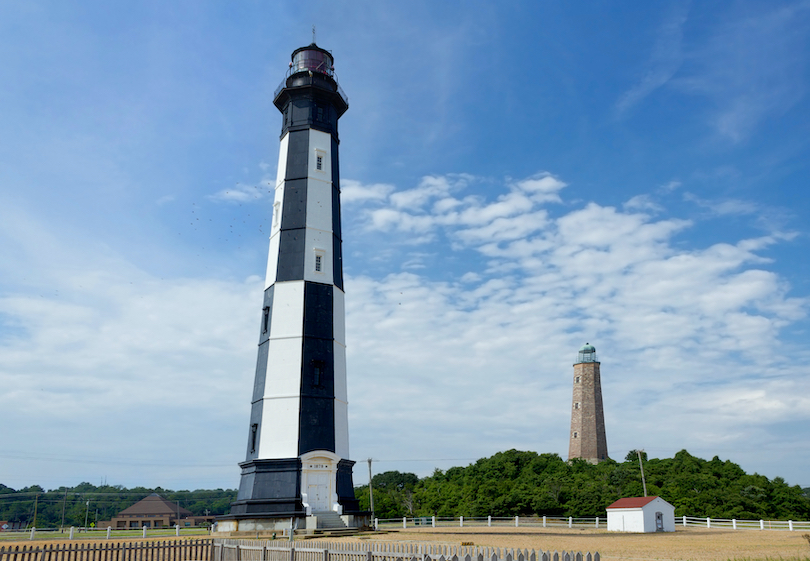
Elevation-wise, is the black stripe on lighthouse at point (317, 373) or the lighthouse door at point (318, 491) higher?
the black stripe on lighthouse at point (317, 373)

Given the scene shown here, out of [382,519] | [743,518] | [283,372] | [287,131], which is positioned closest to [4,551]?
[283,372]

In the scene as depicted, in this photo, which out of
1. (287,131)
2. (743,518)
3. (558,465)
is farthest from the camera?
(558,465)

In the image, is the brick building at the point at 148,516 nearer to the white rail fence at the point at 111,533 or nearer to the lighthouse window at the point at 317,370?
the white rail fence at the point at 111,533

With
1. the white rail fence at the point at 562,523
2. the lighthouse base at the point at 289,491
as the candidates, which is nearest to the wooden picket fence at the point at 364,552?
the lighthouse base at the point at 289,491

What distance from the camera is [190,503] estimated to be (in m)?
112

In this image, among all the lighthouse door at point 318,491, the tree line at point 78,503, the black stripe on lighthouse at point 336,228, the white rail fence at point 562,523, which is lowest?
the tree line at point 78,503

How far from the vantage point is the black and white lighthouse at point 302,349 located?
29.5 metres

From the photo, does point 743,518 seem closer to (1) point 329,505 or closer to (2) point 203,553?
(1) point 329,505

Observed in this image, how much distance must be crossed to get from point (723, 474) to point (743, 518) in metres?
11.2

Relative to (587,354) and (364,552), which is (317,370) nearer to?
(364,552)

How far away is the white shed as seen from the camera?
37.2 metres

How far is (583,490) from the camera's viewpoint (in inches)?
2039

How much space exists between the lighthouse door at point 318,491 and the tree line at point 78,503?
179 feet

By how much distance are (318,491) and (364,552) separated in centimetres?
1726
